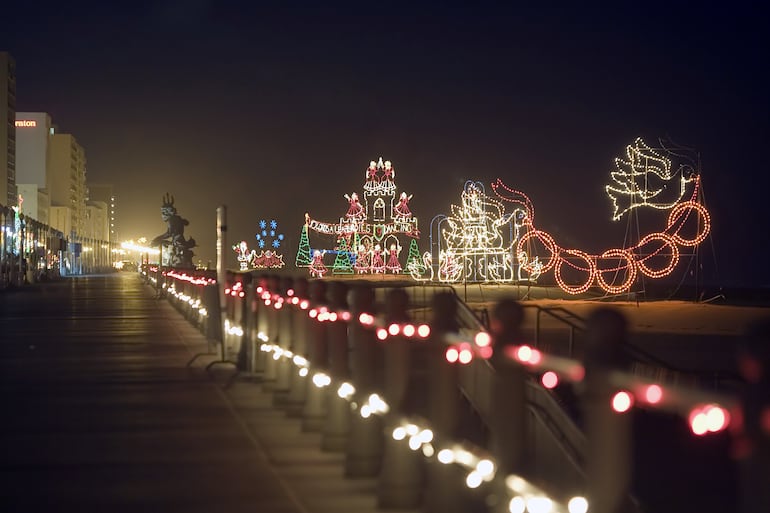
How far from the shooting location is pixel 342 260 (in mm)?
104312

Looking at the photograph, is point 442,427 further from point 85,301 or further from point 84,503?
point 85,301

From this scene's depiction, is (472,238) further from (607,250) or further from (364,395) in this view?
(364,395)

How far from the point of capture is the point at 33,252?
7994cm

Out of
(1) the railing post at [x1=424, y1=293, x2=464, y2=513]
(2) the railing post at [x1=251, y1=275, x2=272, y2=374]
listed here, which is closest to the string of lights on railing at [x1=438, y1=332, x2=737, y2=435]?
(1) the railing post at [x1=424, y1=293, x2=464, y2=513]

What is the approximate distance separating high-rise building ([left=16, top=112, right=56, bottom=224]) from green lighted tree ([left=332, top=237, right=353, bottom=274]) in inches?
2983

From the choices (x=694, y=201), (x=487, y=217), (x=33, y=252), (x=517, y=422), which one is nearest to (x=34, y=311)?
(x=694, y=201)

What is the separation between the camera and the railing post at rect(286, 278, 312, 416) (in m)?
10.6

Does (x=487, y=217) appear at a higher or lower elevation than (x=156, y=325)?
higher

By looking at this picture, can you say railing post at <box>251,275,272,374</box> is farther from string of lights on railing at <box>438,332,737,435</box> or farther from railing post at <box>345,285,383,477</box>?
string of lights on railing at <box>438,332,737,435</box>

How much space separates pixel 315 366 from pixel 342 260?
311 feet

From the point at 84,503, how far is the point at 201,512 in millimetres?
812

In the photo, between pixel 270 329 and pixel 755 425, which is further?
pixel 270 329

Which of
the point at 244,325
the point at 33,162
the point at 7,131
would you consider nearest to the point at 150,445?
the point at 244,325

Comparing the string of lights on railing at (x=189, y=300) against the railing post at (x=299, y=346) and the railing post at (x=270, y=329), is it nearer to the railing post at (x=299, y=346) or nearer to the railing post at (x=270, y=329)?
the railing post at (x=270, y=329)
